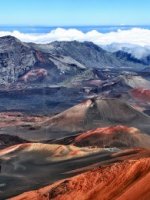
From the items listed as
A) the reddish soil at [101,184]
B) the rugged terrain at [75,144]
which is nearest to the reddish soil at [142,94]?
the rugged terrain at [75,144]

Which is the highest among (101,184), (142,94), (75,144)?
(101,184)

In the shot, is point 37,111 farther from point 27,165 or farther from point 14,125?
point 27,165

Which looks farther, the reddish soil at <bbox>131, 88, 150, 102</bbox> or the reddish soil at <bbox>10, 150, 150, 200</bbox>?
the reddish soil at <bbox>131, 88, 150, 102</bbox>

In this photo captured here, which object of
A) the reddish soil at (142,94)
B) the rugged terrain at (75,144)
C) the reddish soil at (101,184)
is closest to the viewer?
the reddish soil at (101,184)

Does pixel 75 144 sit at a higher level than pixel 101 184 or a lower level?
lower

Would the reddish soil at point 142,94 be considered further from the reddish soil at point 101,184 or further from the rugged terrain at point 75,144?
the reddish soil at point 101,184

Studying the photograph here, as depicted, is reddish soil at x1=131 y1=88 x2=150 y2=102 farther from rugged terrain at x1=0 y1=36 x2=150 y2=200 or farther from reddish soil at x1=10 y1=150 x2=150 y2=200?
reddish soil at x1=10 y1=150 x2=150 y2=200

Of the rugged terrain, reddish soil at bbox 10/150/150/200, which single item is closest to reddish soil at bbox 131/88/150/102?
the rugged terrain

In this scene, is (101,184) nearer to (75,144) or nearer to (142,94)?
(75,144)

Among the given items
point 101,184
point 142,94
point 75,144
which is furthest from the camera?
point 142,94

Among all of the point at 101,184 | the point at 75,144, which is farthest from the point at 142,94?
the point at 101,184

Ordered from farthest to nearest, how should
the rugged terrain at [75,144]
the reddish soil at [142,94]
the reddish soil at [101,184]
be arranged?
the reddish soil at [142,94]
the rugged terrain at [75,144]
the reddish soil at [101,184]
